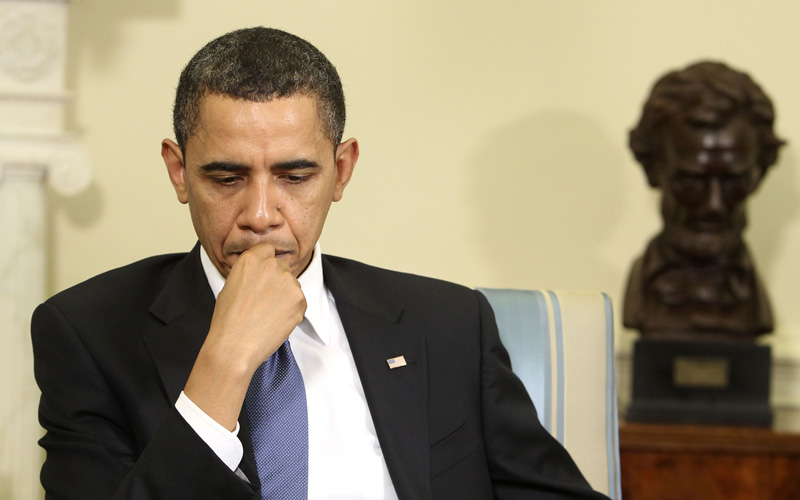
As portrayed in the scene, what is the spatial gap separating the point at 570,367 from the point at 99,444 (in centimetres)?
87

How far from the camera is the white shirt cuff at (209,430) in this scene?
1229mm

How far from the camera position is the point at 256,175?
1351 millimetres

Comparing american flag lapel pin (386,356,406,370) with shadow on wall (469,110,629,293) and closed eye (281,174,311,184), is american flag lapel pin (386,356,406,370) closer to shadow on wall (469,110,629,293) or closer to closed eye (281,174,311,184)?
closed eye (281,174,311,184)

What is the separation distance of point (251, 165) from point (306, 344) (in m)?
0.33

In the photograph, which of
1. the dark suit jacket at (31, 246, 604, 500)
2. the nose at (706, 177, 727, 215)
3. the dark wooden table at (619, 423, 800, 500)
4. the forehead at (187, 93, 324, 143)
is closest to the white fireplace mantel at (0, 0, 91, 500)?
the dark suit jacket at (31, 246, 604, 500)

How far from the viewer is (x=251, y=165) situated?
53.0 inches

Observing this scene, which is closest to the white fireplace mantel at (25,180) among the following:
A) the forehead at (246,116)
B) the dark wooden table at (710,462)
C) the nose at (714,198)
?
the forehead at (246,116)

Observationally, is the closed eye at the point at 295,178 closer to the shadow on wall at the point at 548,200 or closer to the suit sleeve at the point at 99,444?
the suit sleeve at the point at 99,444

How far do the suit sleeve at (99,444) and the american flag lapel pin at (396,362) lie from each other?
35 centimetres

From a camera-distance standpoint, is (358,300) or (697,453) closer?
(358,300)

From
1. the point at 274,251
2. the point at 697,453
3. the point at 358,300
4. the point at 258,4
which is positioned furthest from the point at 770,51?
the point at 274,251

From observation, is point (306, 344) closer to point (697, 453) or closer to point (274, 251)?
point (274, 251)

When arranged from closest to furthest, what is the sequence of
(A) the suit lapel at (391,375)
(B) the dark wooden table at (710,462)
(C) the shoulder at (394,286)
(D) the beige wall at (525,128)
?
(A) the suit lapel at (391,375) → (C) the shoulder at (394,286) → (B) the dark wooden table at (710,462) → (D) the beige wall at (525,128)

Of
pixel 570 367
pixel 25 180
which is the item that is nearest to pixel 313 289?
pixel 570 367
